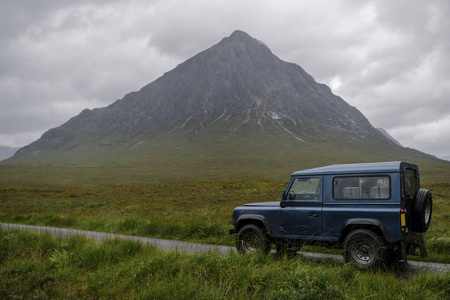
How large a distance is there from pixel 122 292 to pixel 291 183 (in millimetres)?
5192

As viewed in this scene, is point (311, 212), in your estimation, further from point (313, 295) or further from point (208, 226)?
point (208, 226)

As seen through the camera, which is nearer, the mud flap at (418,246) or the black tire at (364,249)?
the black tire at (364,249)

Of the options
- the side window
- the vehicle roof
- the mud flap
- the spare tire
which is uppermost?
the vehicle roof

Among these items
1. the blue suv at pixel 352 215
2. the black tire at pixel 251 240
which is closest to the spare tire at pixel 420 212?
the blue suv at pixel 352 215

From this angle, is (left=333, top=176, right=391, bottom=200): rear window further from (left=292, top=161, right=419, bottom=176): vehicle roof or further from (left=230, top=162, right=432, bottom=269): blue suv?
(left=292, top=161, right=419, bottom=176): vehicle roof

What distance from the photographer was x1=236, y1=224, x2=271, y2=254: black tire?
8703 millimetres

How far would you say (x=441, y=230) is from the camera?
11219mm

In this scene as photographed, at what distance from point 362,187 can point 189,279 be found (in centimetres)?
480

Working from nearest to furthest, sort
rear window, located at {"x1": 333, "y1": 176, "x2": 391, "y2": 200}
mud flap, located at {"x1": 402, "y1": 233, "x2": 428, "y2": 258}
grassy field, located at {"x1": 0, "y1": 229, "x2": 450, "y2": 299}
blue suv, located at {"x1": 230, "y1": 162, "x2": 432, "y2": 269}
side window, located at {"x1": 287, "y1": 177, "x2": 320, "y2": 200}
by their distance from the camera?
grassy field, located at {"x1": 0, "y1": 229, "x2": 450, "y2": 299} → blue suv, located at {"x1": 230, "y1": 162, "x2": 432, "y2": 269} → rear window, located at {"x1": 333, "y1": 176, "x2": 391, "y2": 200} → mud flap, located at {"x1": 402, "y1": 233, "x2": 428, "y2": 258} → side window, located at {"x1": 287, "y1": 177, "x2": 320, "y2": 200}

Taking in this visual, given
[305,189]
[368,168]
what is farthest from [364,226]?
[305,189]

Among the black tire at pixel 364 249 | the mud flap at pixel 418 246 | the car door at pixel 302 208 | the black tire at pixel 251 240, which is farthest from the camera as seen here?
the black tire at pixel 251 240

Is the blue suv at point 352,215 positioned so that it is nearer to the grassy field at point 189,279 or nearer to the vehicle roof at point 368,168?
the vehicle roof at point 368,168

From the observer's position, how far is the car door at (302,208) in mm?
8094

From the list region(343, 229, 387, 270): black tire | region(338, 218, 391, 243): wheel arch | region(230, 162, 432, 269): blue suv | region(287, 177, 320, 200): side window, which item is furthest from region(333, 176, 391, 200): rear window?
region(343, 229, 387, 270): black tire
